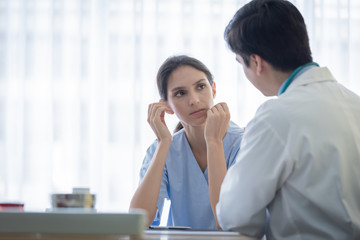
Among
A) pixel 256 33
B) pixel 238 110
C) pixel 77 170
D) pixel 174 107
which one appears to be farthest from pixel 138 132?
pixel 256 33

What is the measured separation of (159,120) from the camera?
190 centimetres

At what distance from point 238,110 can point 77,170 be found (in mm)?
1122

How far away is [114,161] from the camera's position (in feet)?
9.64

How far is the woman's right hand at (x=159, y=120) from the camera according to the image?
6.08 ft

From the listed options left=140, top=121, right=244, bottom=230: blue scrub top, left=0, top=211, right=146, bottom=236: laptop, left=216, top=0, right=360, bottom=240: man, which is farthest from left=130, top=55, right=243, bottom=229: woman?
left=0, top=211, right=146, bottom=236: laptop

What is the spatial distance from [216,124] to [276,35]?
0.53 meters

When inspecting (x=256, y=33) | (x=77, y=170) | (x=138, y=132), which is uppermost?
(x=256, y=33)

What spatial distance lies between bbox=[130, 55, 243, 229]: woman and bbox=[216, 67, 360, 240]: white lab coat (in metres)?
0.61

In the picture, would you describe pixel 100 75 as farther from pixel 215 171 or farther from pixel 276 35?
pixel 276 35

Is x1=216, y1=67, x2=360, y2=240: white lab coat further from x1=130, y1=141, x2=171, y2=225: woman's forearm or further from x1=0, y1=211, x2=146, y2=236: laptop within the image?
x1=130, y1=141, x2=171, y2=225: woman's forearm

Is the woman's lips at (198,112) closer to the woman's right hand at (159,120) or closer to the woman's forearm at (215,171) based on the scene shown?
the woman's right hand at (159,120)

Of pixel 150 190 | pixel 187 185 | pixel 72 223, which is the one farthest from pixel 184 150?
pixel 72 223

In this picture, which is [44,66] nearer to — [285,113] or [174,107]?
[174,107]

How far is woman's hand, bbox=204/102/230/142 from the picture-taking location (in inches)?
66.0
